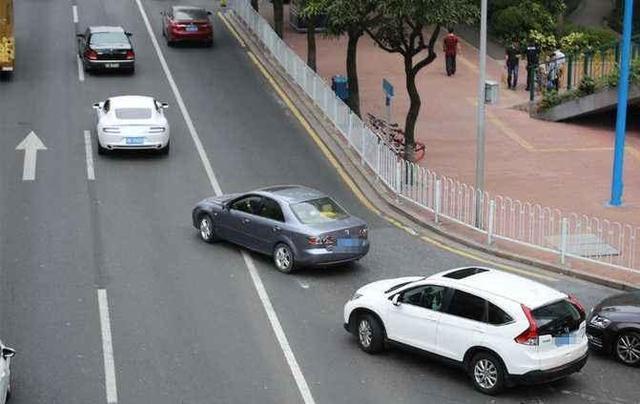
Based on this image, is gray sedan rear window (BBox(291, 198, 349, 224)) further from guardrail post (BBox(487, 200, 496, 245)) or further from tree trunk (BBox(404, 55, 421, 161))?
tree trunk (BBox(404, 55, 421, 161))

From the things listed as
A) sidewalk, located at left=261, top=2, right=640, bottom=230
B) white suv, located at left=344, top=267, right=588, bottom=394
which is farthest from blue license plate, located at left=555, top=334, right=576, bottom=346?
sidewalk, located at left=261, top=2, right=640, bottom=230

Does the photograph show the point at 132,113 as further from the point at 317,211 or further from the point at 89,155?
the point at 317,211

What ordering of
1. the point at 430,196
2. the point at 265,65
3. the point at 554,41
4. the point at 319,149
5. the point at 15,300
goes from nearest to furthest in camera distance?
the point at 15,300 → the point at 430,196 → the point at 319,149 → the point at 265,65 → the point at 554,41

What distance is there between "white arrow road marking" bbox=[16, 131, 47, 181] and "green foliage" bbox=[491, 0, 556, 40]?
20609 mm

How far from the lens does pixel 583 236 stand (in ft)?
72.6

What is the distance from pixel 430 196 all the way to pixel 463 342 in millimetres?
9202

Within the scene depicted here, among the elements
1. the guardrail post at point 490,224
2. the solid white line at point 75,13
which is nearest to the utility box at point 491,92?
the guardrail post at point 490,224

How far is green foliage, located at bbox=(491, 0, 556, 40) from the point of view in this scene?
4316cm

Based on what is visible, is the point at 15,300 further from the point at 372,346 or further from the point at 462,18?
the point at 462,18

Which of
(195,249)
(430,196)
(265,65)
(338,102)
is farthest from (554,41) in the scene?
(195,249)

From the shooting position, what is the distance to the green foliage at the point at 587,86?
33250 millimetres

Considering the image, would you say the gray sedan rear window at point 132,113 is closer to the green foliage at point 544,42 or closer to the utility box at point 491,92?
the utility box at point 491,92

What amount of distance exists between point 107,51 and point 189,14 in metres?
6.15

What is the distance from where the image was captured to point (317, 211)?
2022 centimetres
